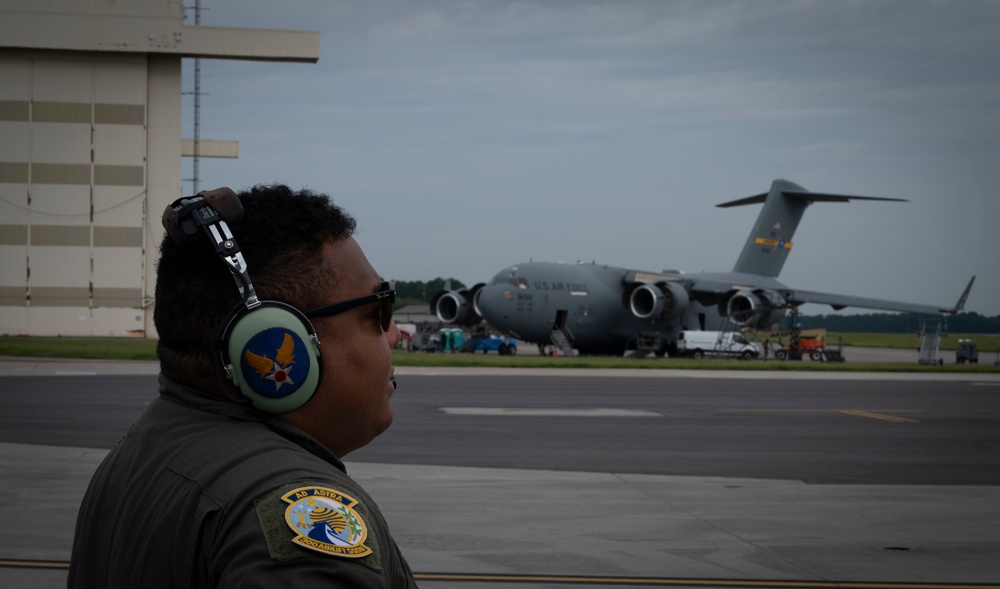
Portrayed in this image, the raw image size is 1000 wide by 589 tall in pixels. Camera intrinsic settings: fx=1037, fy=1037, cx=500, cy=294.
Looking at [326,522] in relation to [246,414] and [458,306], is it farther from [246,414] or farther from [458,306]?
[458,306]

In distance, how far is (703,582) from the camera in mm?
5914

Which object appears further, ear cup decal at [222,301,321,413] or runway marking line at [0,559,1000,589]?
runway marking line at [0,559,1000,589]

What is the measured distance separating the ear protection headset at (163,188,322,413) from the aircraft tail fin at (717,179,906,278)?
5493 cm

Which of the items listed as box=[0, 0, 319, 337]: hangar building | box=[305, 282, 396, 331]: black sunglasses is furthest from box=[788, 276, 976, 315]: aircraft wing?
box=[305, 282, 396, 331]: black sunglasses

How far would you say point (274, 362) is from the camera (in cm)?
179

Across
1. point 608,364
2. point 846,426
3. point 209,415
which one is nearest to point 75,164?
point 608,364

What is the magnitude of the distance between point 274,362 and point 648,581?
4.55 m

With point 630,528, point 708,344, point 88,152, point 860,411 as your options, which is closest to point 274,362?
point 630,528

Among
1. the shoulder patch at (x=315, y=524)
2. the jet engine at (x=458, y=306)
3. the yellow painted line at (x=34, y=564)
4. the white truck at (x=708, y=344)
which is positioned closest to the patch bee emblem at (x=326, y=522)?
the shoulder patch at (x=315, y=524)

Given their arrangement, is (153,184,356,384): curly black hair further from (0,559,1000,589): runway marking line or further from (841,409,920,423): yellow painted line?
(841,409,920,423): yellow painted line

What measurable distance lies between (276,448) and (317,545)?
0.98ft

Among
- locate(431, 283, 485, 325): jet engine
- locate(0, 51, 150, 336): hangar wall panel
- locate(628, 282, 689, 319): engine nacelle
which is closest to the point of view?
locate(628, 282, 689, 319): engine nacelle

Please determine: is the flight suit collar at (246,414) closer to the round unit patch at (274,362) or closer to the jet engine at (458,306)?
the round unit patch at (274,362)

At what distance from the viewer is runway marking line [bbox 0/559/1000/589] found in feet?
19.2
